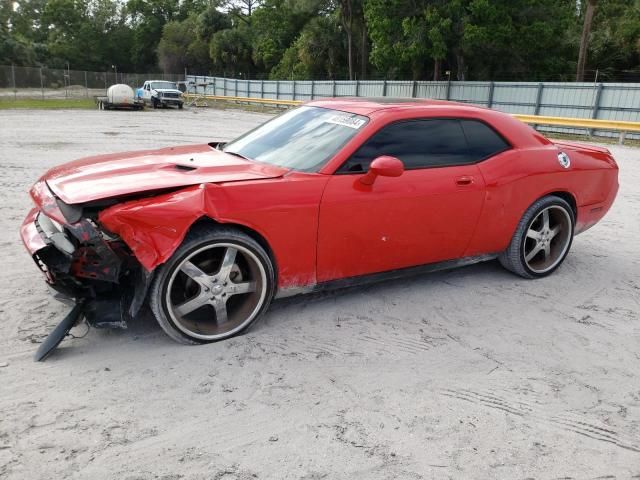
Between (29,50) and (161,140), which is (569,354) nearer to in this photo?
(161,140)

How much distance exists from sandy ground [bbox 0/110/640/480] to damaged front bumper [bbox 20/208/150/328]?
9.8 inches

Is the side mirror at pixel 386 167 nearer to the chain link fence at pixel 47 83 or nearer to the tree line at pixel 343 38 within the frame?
the tree line at pixel 343 38

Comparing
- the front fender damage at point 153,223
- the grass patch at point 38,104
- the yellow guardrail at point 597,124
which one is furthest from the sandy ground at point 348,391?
the grass patch at point 38,104

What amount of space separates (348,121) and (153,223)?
1717mm

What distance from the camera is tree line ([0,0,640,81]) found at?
31.3 m

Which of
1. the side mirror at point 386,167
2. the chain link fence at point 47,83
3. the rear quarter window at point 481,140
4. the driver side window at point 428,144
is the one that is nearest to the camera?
the side mirror at point 386,167

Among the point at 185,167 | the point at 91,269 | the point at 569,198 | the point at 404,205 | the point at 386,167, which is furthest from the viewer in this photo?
the point at 569,198

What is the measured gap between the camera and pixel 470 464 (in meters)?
2.47

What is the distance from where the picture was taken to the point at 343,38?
155 ft

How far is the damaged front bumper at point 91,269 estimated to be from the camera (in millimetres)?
3082

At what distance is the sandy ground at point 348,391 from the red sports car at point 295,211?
0.28 m

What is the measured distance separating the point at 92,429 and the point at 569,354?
2.92 metres

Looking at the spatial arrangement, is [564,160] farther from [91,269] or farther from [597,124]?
[597,124]

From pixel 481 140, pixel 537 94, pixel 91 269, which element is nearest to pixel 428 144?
pixel 481 140
